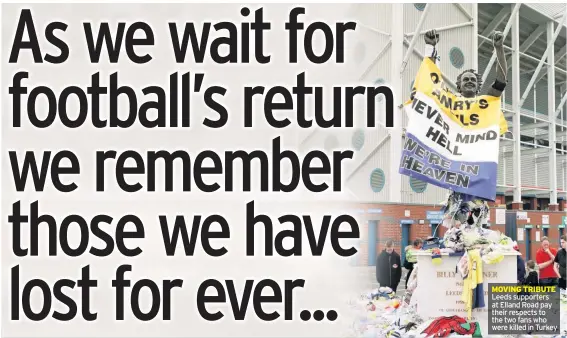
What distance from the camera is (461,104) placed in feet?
18.7

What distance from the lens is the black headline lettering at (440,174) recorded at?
552 cm

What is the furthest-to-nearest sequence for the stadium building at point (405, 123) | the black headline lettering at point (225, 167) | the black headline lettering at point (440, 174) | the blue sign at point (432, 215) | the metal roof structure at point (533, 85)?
the metal roof structure at point (533, 85), the blue sign at point (432, 215), the stadium building at point (405, 123), the black headline lettering at point (440, 174), the black headline lettering at point (225, 167)

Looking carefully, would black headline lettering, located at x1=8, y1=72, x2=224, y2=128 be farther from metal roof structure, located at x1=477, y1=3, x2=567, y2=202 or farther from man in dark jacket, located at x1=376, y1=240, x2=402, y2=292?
metal roof structure, located at x1=477, y1=3, x2=567, y2=202

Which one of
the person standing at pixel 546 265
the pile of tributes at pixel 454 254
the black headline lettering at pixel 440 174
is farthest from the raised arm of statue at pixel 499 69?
the person standing at pixel 546 265

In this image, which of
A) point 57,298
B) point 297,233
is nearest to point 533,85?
point 297,233

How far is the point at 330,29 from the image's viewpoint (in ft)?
14.2

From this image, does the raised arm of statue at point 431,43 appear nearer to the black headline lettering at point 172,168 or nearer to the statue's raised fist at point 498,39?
the statue's raised fist at point 498,39

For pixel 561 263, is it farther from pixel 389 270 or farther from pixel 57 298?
pixel 57 298

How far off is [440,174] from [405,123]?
6288 mm

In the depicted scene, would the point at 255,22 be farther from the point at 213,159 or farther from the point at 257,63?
the point at 213,159

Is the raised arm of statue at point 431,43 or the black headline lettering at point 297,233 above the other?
the raised arm of statue at point 431,43

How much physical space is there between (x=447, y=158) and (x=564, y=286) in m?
3.32

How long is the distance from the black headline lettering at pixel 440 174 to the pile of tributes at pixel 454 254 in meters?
0.31

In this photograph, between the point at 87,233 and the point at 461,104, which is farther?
the point at 461,104
